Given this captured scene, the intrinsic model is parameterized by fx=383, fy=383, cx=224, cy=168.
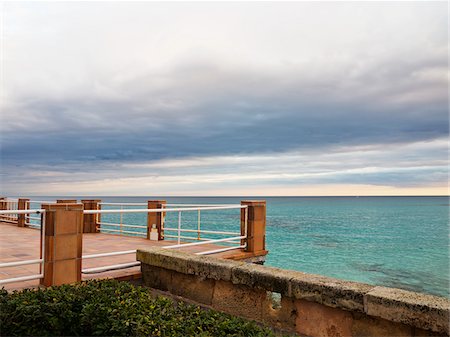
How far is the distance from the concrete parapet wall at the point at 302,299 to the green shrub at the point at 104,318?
1.78 ft

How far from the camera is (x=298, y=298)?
4172mm

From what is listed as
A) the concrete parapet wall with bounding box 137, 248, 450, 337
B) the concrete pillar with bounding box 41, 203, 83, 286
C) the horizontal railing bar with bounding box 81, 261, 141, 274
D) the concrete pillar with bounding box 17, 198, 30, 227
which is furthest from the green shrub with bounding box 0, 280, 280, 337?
the concrete pillar with bounding box 17, 198, 30, 227

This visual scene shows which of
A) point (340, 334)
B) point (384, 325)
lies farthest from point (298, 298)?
point (384, 325)

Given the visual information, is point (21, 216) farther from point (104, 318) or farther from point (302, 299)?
point (302, 299)

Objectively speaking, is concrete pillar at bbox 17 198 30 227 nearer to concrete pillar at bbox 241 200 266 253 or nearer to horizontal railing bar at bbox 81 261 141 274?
concrete pillar at bbox 241 200 266 253

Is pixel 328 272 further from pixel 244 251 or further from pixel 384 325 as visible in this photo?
pixel 384 325

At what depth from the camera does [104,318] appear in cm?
381

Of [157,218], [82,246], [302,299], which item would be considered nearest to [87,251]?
[82,246]

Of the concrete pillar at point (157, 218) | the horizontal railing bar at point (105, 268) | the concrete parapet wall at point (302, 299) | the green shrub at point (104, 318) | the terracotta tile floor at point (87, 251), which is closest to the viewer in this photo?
the concrete parapet wall at point (302, 299)

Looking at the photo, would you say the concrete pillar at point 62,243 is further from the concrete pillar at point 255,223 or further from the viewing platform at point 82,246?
the concrete pillar at point 255,223

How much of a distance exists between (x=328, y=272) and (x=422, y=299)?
2514 centimetres

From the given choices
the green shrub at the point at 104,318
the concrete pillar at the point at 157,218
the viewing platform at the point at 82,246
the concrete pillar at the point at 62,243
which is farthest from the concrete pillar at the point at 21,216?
the green shrub at the point at 104,318

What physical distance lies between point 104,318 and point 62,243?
2.29m

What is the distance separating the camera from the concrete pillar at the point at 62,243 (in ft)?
18.4
